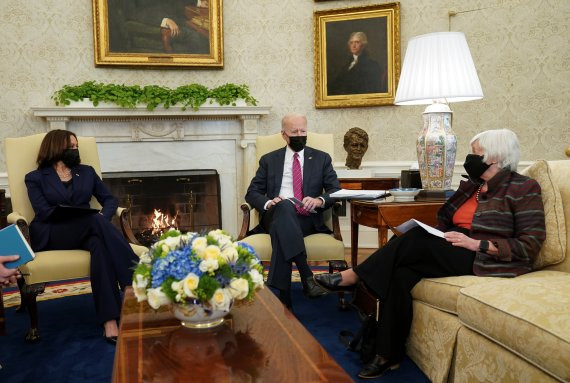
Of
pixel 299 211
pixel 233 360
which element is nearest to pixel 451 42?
pixel 299 211

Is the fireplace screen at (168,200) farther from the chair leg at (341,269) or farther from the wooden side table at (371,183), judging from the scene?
the chair leg at (341,269)

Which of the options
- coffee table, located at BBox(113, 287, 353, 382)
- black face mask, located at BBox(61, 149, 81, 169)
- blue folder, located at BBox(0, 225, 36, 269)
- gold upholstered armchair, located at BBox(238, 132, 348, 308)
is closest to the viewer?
coffee table, located at BBox(113, 287, 353, 382)

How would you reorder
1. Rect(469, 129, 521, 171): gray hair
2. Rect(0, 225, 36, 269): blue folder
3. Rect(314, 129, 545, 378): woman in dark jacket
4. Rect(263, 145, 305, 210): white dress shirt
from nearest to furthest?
1. Rect(0, 225, 36, 269): blue folder
2. Rect(314, 129, 545, 378): woman in dark jacket
3. Rect(469, 129, 521, 171): gray hair
4. Rect(263, 145, 305, 210): white dress shirt

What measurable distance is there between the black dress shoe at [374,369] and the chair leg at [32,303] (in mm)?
1885

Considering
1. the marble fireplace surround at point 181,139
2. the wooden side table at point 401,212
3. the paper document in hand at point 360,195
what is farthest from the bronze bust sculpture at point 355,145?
the wooden side table at point 401,212

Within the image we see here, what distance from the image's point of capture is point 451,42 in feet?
10.6

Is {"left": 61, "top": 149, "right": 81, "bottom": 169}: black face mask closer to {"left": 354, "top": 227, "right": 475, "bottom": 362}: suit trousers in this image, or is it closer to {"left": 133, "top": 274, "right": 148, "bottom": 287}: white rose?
{"left": 133, "top": 274, "right": 148, "bottom": 287}: white rose

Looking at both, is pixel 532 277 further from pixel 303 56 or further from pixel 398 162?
pixel 303 56

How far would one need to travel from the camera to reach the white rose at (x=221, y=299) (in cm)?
169

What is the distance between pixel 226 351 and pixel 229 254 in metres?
0.35

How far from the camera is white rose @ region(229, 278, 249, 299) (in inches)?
68.4

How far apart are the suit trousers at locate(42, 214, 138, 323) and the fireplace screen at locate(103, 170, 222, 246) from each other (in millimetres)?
2194

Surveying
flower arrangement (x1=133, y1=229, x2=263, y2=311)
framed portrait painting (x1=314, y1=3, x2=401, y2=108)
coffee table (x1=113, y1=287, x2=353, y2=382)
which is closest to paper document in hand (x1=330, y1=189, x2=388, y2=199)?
coffee table (x1=113, y1=287, x2=353, y2=382)

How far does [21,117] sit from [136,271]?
4.07 m
